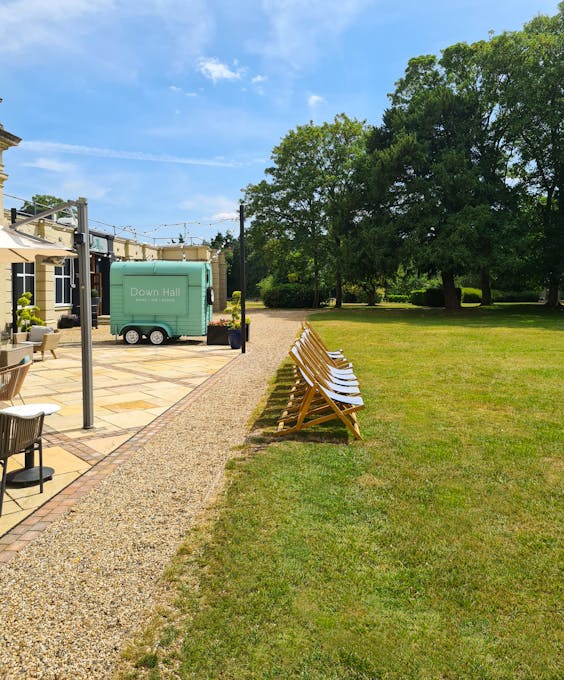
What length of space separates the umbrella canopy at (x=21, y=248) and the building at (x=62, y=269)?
13.6 feet

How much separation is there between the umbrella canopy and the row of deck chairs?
3.28m

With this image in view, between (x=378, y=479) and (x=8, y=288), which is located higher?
(x=8, y=288)

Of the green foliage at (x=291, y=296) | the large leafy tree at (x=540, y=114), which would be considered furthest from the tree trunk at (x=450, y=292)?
the green foliage at (x=291, y=296)

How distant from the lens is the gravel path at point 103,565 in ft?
7.82

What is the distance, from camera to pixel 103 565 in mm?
3105

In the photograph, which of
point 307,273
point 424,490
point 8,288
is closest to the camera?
point 424,490

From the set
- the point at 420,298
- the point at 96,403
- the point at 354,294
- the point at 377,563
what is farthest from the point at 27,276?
the point at 354,294

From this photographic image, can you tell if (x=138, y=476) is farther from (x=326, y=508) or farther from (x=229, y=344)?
(x=229, y=344)

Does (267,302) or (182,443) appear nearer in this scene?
(182,443)

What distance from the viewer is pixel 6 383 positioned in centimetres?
554

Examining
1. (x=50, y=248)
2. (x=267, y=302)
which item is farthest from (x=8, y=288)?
(x=267, y=302)

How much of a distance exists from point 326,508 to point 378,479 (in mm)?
758

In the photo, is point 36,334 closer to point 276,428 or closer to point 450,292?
point 276,428

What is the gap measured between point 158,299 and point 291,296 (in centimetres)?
2505
